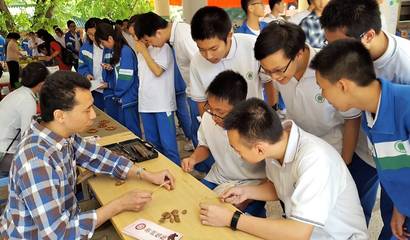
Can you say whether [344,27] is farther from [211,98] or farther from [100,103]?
[100,103]

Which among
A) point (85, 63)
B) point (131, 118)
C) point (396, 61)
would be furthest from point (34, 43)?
point (396, 61)

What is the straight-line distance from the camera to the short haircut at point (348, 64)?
1142mm

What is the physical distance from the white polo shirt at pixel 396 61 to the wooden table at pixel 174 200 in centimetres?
81

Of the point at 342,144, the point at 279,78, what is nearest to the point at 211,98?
the point at 279,78

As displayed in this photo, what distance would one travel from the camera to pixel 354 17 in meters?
1.37

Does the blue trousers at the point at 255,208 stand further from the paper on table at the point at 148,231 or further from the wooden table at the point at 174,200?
the paper on table at the point at 148,231

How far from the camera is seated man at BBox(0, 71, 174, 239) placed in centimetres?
120

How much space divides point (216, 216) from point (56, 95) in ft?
2.43

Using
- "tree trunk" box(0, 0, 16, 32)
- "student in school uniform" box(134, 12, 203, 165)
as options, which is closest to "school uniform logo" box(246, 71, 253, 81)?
"student in school uniform" box(134, 12, 203, 165)

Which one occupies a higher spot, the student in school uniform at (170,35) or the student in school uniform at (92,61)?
the student in school uniform at (170,35)

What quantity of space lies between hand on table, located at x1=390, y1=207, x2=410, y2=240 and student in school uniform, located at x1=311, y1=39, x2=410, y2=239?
191 millimetres

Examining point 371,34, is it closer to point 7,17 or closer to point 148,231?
point 148,231

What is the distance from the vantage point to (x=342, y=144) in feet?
5.33

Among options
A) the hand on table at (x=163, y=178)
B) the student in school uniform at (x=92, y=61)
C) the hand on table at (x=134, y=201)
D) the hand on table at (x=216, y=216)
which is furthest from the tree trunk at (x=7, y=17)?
the hand on table at (x=216, y=216)
